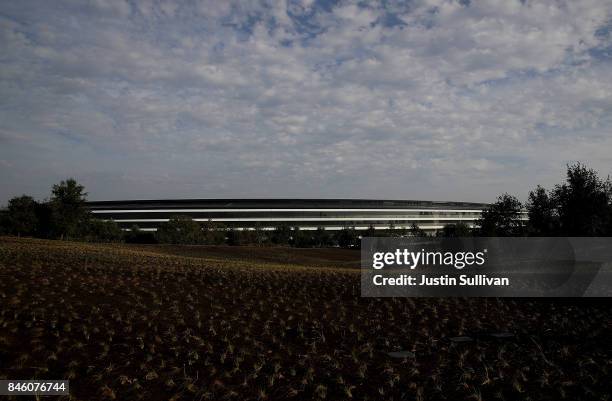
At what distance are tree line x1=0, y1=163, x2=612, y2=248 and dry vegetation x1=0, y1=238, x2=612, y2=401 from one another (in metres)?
20.8

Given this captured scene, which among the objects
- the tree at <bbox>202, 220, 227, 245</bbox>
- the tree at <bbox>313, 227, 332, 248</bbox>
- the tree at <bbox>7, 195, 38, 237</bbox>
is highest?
the tree at <bbox>7, 195, 38, 237</bbox>

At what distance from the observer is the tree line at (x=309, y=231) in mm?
35312

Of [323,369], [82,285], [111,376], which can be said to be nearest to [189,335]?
[111,376]

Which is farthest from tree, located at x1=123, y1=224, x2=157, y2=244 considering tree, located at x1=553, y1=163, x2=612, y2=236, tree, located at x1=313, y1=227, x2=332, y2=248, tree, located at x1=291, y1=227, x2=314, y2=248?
tree, located at x1=553, y1=163, x2=612, y2=236

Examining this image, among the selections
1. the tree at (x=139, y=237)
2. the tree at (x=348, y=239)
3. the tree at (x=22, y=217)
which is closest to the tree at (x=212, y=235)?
the tree at (x=139, y=237)

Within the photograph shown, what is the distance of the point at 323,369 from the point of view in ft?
32.8

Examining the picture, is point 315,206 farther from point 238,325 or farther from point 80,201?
point 238,325

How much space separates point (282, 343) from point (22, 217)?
61231mm

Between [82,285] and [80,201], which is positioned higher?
[80,201]

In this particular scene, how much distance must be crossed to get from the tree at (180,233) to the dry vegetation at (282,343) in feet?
170

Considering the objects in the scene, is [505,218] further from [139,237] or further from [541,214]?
[139,237]

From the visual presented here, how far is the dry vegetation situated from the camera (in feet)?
29.7

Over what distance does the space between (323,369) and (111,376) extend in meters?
4.71

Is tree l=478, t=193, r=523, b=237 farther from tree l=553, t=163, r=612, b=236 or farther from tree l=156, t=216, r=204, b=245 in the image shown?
tree l=156, t=216, r=204, b=245
